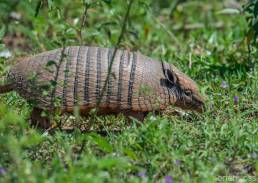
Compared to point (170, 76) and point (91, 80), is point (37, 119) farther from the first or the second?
point (170, 76)

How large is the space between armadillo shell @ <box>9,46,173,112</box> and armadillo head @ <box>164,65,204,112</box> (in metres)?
0.13

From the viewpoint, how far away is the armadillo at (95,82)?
621 cm

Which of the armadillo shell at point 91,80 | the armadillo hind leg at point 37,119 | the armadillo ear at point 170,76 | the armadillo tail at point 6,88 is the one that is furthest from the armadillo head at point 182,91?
the armadillo tail at point 6,88

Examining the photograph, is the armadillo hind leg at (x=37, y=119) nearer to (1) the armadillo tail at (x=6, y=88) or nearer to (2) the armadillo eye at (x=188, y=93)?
(1) the armadillo tail at (x=6, y=88)

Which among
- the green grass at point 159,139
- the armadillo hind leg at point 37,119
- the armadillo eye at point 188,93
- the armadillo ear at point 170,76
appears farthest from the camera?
the armadillo eye at point 188,93

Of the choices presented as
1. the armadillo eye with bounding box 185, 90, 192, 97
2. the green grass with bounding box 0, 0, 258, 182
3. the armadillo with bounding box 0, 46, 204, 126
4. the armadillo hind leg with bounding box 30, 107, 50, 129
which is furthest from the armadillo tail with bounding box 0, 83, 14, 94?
the armadillo eye with bounding box 185, 90, 192, 97

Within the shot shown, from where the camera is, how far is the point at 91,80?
6.28m

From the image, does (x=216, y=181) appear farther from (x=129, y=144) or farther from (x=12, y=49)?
(x=12, y=49)

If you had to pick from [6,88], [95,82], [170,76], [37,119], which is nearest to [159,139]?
[95,82]

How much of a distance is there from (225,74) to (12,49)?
306 centimetres

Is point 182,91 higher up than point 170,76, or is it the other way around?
point 170,76

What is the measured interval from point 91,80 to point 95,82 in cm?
4

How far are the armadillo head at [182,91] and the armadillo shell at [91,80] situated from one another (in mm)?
132

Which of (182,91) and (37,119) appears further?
(182,91)
